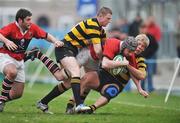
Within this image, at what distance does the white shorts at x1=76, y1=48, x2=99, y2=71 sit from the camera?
1648cm

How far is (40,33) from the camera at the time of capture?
53.8ft

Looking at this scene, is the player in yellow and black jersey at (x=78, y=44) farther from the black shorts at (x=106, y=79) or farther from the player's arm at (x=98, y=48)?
the black shorts at (x=106, y=79)

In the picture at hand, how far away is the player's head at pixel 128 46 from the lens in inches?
617

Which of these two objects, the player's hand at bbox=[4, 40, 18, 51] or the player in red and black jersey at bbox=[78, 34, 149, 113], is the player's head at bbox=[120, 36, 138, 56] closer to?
the player in red and black jersey at bbox=[78, 34, 149, 113]

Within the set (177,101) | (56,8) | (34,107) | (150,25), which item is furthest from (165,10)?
(56,8)

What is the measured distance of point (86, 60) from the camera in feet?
54.2

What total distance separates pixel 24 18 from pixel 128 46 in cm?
198

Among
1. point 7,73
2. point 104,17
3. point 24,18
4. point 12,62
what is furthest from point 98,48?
point 7,73

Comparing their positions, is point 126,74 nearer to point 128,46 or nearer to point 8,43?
point 128,46

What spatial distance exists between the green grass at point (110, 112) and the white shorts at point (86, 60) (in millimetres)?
883

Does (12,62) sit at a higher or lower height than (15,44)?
lower

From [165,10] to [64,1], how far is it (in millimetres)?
42595

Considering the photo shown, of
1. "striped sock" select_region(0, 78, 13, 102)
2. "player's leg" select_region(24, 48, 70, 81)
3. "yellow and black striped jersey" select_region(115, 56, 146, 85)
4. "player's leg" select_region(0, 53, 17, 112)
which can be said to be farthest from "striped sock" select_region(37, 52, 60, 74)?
"yellow and black striped jersey" select_region(115, 56, 146, 85)

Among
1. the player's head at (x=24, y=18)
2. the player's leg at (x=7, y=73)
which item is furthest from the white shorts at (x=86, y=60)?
the player's leg at (x=7, y=73)
